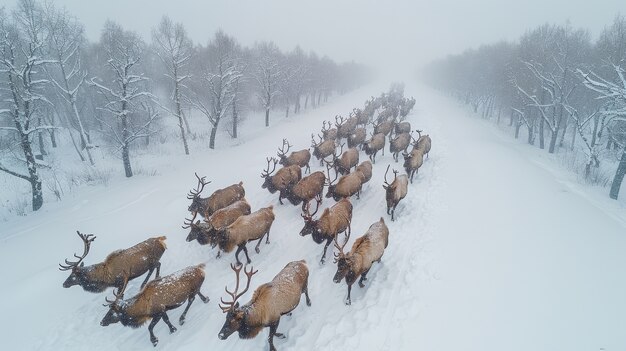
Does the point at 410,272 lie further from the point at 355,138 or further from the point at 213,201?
the point at 355,138

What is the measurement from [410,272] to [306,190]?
5008 millimetres

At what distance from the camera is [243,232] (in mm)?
9391

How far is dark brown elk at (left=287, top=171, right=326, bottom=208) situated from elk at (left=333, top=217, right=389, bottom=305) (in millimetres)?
3649

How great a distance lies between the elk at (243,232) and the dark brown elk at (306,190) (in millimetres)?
2148

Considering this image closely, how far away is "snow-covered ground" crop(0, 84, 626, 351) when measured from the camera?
698 cm

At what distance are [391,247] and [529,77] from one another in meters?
29.3

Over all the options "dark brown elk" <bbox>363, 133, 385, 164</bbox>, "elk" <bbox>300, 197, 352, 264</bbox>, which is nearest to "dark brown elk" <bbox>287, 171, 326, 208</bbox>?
"elk" <bbox>300, 197, 352, 264</bbox>

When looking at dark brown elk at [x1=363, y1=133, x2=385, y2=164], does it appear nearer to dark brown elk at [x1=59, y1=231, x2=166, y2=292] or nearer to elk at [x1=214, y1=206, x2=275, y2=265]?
elk at [x1=214, y1=206, x2=275, y2=265]

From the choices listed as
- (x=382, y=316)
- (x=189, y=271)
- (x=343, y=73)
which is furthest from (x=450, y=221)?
(x=343, y=73)

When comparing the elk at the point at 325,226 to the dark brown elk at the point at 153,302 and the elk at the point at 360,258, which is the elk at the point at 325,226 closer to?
the elk at the point at 360,258

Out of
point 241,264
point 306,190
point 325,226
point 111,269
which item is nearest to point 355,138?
point 306,190

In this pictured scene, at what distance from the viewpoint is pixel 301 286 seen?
7.34 m

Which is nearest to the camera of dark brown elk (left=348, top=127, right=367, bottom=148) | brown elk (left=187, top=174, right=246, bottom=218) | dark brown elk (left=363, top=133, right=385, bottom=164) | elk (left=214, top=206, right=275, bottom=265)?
elk (left=214, top=206, right=275, bottom=265)

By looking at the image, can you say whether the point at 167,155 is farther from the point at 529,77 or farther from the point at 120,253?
the point at 529,77
